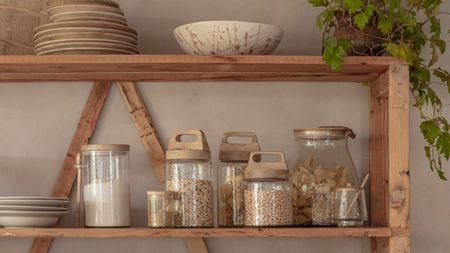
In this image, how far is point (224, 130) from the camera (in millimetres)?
2547

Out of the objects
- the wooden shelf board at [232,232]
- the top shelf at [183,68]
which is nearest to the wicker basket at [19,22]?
the top shelf at [183,68]

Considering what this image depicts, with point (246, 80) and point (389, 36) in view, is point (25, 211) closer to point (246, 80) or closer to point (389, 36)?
point (246, 80)

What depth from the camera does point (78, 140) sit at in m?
2.51

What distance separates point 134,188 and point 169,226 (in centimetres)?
35

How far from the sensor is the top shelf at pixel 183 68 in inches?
85.3

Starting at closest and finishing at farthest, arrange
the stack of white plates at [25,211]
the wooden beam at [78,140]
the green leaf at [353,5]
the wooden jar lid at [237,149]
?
the green leaf at [353,5] → the stack of white plates at [25,211] → the wooden jar lid at [237,149] → the wooden beam at [78,140]

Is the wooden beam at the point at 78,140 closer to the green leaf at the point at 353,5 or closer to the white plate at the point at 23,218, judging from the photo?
the white plate at the point at 23,218

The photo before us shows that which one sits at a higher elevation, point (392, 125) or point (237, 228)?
point (392, 125)

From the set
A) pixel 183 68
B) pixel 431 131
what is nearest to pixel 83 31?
pixel 183 68

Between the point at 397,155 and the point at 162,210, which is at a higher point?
the point at 397,155

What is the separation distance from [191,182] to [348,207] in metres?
0.44

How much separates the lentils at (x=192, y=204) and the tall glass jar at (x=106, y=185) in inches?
6.2

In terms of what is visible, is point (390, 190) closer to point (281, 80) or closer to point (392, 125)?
point (392, 125)

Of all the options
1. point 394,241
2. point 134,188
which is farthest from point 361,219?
point 134,188
